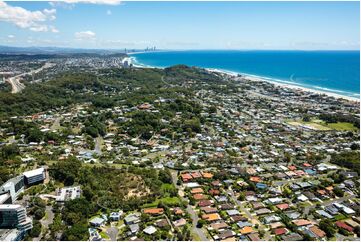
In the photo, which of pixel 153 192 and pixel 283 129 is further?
pixel 283 129

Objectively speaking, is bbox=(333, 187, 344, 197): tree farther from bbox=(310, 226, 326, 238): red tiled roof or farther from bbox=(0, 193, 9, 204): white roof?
bbox=(0, 193, 9, 204): white roof

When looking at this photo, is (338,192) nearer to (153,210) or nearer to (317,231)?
(317,231)

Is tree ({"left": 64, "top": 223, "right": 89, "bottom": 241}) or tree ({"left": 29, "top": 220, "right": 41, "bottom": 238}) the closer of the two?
tree ({"left": 64, "top": 223, "right": 89, "bottom": 241})

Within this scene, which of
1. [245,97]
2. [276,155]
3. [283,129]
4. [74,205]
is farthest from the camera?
[245,97]

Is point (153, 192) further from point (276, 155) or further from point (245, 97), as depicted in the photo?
point (245, 97)

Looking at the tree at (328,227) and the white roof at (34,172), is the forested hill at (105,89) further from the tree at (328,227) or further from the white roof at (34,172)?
the tree at (328,227)

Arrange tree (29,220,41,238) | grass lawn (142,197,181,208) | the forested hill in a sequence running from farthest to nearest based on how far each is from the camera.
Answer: the forested hill
grass lawn (142,197,181,208)
tree (29,220,41,238)

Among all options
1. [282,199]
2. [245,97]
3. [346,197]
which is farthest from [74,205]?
[245,97]

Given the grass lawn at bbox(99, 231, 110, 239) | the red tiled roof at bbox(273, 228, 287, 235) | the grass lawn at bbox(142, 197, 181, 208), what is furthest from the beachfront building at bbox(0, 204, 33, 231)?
the red tiled roof at bbox(273, 228, 287, 235)
